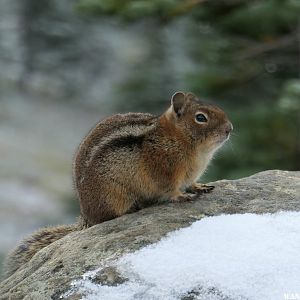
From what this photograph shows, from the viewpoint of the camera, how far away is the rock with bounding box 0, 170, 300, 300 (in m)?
4.29

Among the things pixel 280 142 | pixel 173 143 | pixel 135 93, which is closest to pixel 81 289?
pixel 173 143

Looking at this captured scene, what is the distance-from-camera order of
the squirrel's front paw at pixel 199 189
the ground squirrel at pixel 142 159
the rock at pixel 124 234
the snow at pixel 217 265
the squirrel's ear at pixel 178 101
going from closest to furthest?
the snow at pixel 217 265 → the rock at pixel 124 234 → the ground squirrel at pixel 142 159 → the squirrel's front paw at pixel 199 189 → the squirrel's ear at pixel 178 101

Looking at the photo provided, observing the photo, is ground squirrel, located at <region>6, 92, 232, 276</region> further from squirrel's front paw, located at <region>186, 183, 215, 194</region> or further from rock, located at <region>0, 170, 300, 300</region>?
rock, located at <region>0, 170, 300, 300</region>

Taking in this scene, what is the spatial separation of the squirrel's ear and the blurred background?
306 centimetres

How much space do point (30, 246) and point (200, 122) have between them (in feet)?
4.15

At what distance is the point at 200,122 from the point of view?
5.29m

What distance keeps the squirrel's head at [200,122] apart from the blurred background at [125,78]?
3.03 meters

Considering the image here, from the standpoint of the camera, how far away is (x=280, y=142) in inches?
430

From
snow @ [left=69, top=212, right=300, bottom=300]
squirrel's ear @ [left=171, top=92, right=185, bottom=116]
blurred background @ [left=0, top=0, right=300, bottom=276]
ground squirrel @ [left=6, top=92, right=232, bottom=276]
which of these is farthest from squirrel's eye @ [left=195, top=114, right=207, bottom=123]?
blurred background @ [left=0, top=0, right=300, bottom=276]

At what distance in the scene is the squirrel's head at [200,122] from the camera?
5.27 m

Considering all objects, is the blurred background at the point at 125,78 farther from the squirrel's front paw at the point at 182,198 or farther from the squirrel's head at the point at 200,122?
the squirrel's front paw at the point at 182,198

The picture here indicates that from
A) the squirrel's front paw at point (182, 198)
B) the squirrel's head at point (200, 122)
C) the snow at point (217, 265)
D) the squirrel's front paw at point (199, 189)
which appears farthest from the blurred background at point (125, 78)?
the snow at point (217, 265)

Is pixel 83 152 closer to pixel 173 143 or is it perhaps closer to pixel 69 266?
pixel 173 143

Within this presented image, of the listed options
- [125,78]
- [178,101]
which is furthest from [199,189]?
[125,78]
